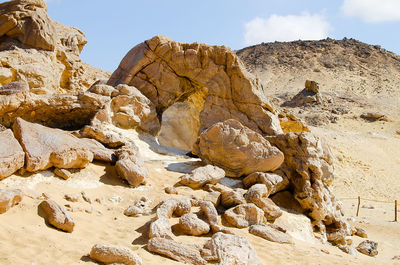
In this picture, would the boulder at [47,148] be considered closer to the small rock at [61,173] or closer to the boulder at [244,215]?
the small rock at [61,173]

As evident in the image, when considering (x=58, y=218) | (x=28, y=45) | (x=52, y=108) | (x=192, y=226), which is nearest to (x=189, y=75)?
(x=52, y=108)

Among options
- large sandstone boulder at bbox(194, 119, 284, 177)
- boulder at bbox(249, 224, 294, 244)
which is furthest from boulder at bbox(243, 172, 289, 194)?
boulder at bbox(249, 224, 294, 244)

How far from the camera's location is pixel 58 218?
14.5 ft

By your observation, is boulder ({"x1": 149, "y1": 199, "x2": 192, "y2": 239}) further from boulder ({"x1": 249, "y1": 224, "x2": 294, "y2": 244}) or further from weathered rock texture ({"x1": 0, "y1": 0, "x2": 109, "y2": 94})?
weathered rock texture ({"x1": 0, "y1": 0, "x2": 109, "y2": 94})

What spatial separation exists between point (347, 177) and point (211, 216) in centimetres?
1542

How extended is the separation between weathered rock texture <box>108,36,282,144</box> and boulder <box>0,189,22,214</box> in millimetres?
7566

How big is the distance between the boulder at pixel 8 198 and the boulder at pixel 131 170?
91.2 inches

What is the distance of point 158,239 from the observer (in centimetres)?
429

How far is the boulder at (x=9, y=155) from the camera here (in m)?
5.03

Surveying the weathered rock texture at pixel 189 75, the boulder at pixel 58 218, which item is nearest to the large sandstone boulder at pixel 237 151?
the weathered rock texture at pixel 189 75

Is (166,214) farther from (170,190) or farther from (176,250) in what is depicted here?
(170,190)

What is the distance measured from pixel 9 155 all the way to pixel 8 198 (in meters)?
1.04

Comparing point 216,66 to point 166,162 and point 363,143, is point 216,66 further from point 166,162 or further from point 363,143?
point 363,143

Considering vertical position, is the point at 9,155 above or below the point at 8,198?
above
